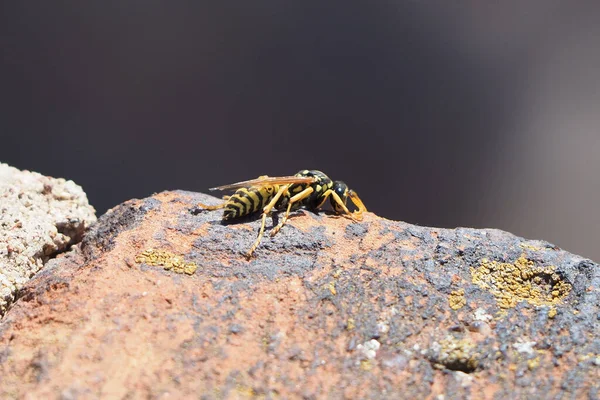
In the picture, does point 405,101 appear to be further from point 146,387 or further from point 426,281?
point 146,387

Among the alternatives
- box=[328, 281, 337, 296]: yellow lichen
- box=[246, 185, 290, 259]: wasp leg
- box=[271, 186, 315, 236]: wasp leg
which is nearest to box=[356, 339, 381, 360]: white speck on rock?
box=[328, 281, 337, 296]: yellow lichen

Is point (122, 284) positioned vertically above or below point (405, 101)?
below

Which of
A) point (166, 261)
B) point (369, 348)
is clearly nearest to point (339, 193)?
point (166, 261)

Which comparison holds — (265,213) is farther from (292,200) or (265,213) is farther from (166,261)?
(166,261)

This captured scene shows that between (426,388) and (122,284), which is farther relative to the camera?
(122,284)

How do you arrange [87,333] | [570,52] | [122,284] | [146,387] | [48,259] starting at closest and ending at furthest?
1. [146,387]
2. [87,333]
3. [122,284]
4. [48,259]
5. [570,52]

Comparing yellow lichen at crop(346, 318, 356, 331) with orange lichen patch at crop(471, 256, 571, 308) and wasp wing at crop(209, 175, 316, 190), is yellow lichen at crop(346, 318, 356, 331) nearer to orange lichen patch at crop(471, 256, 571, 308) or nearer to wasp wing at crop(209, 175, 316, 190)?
orange lichen patch at crop(471, 256, 571, 308)

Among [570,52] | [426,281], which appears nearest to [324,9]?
[570,52]
